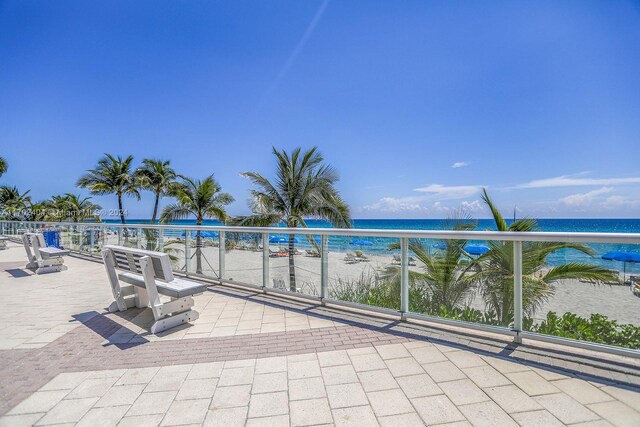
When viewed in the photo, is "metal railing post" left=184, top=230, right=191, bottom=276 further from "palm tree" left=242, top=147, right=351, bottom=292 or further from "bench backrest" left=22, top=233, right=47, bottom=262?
"palm tree" left=242, top=147, right=351, bottom=292

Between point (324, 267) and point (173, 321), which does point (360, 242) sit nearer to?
point (324, 267)

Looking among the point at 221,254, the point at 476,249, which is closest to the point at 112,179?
the point at 221,254

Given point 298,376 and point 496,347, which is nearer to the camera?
point 298,376

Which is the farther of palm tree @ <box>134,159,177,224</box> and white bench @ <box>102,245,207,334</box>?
palm tree @ <box>134,159,177,224</box>

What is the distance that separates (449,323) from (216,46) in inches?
499

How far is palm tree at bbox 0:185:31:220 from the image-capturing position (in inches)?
1548

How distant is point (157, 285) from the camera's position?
418cm

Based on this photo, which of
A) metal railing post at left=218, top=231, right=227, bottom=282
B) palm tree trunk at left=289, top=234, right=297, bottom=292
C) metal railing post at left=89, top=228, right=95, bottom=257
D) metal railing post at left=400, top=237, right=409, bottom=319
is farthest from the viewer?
metal railing post at left=89, top=228, right=95, bottom=257

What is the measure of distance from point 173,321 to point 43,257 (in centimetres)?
644

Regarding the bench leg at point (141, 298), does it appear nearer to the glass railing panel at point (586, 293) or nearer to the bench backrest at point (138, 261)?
the bench backrest at point (138, 261)

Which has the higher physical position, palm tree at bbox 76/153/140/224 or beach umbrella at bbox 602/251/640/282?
palm tree at bbox 76/153/140/224

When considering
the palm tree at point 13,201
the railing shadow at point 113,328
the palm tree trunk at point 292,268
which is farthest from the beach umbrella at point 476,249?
the palm tree at point 13,201

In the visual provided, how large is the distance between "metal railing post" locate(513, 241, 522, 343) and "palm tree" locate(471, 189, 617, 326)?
Result: 4 centimetres

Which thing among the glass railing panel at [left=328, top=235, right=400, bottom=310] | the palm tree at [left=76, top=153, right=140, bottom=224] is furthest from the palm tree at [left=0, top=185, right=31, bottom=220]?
the glass railing panel at [left=328, top=235, right=400, bottom=310]
